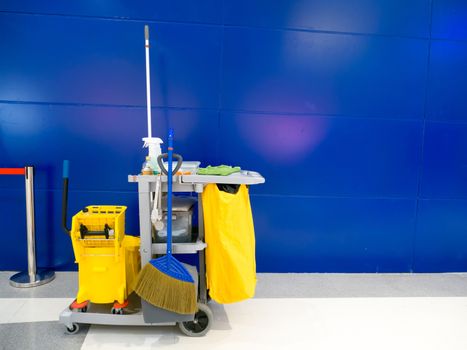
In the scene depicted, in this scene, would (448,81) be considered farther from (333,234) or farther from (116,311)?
(116,311)

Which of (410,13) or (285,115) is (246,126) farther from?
(410,13)

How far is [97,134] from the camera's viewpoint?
107 inches

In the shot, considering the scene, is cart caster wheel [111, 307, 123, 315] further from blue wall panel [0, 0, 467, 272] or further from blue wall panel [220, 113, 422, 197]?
blue wall panel [220, 113, 422, 197]

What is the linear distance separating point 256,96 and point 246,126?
26 centimetres

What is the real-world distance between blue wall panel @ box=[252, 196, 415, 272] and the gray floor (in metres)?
0.11

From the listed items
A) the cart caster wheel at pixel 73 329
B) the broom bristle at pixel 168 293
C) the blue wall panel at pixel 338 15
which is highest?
the blue wall panel at pixel 338 15

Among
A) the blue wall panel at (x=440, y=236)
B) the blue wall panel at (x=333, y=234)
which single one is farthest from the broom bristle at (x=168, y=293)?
the blue wall panel at (x=440, y=236)

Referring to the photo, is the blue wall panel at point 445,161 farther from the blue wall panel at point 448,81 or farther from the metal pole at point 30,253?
the metal pole at point 30,253

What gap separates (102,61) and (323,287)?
99.7 inches

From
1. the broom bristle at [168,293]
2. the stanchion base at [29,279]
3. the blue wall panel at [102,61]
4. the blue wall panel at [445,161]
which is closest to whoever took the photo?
the broom bristle at [168,293]

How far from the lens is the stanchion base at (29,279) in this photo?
2514mm

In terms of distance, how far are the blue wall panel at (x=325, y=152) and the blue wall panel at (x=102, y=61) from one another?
0.51 meters

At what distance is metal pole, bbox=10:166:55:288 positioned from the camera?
2533 mm

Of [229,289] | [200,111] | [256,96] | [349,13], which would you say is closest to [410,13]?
[349,13]
